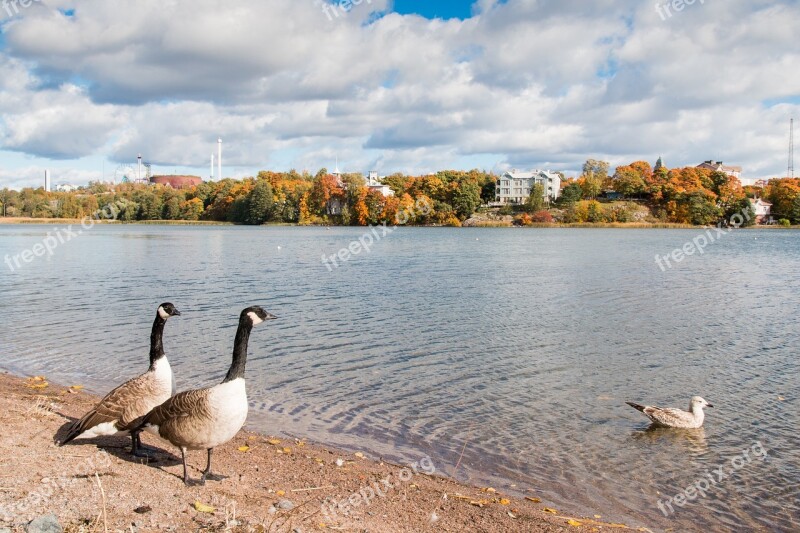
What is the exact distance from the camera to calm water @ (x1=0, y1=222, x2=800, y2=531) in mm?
9992

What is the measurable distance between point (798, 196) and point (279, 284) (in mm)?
167177

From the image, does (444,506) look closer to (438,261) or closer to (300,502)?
(300,502)

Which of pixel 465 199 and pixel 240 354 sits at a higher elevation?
pixel 465 199

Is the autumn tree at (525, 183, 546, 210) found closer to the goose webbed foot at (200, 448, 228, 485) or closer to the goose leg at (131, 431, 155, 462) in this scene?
the goose leg at (131, 431, 155, 462)

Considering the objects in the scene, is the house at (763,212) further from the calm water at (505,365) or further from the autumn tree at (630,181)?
the calm water at (505,365)

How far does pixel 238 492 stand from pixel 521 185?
187m

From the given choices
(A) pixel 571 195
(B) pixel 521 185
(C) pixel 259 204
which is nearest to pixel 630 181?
(A) pixel 571 195

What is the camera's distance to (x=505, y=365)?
17.2m

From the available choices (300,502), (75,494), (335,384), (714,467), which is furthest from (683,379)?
(75,494)

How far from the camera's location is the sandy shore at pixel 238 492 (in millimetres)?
6395

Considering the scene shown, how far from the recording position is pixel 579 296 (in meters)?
31.9

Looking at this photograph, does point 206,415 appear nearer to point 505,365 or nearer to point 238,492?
point 238,492

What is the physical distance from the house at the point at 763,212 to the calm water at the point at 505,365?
6083 inches

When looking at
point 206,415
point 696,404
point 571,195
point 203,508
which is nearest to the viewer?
point 203,508
